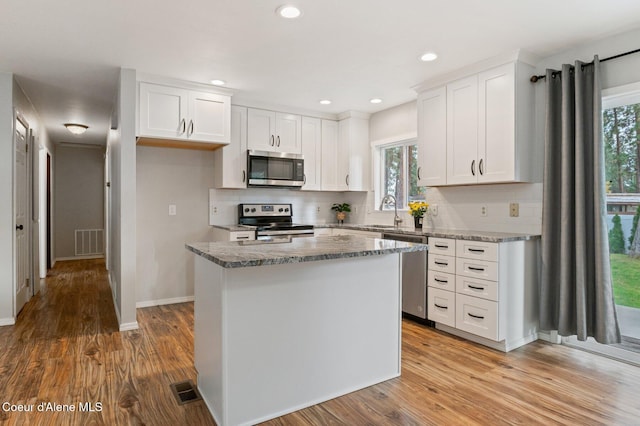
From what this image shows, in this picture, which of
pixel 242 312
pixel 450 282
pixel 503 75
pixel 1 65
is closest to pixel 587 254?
pixel 450 282

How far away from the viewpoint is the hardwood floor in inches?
79.7

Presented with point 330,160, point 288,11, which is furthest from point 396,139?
point 288,11

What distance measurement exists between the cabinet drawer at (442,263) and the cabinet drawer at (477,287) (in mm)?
100

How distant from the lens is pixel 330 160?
519cm

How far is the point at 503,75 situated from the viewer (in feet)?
10.4

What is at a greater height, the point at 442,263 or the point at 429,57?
the point at 429,57

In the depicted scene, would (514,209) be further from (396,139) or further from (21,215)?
(21,215)

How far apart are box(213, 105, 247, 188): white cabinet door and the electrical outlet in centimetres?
281

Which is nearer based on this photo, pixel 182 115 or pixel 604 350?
pixel 604 350

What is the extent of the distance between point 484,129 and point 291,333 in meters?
2.44

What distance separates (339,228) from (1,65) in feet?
12.0

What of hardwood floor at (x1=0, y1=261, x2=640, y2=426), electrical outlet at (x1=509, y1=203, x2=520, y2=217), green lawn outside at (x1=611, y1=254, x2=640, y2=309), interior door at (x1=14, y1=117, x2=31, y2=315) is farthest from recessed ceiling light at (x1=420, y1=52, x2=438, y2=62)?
interior door at (x1=14, y1=117, x2=31, y2=315)

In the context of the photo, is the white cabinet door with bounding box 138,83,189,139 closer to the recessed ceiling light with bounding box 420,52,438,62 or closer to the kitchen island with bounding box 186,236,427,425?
the kitchen island with bounding box 186,236,427,425

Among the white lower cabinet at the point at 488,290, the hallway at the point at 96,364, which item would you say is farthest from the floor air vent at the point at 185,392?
the white lower cabinet at the point at 488,290
